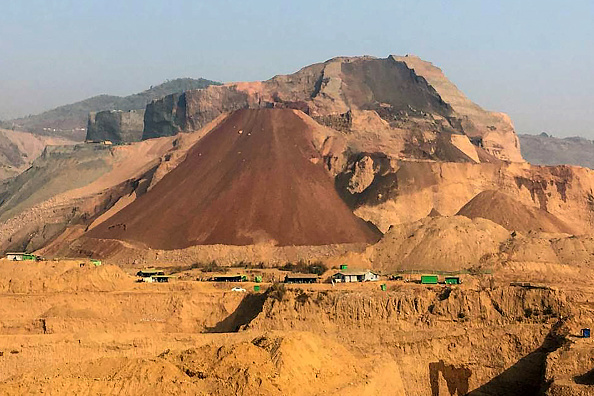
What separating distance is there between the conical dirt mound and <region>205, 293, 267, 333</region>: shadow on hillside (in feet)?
140

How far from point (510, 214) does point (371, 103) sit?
69.9 meters

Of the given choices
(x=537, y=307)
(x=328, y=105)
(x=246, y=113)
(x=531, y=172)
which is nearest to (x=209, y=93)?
(x=328, y=105)

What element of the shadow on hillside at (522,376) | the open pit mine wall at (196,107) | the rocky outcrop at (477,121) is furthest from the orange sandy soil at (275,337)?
the open pit mine wall at (196,107)

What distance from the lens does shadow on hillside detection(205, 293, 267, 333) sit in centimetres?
5950

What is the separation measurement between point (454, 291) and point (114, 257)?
193ft

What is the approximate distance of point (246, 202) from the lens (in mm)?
112062

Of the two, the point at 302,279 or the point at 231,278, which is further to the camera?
the point at 231,278

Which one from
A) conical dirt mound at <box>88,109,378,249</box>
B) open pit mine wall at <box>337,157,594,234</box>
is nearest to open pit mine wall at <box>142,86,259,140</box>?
conical dirt mound at <box>88,109,378,249</box>

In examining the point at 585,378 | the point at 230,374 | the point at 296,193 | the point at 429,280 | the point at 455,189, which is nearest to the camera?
the point at 230,374

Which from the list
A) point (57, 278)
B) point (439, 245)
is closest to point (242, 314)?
point (57, 278)

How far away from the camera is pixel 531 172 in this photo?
127 metres

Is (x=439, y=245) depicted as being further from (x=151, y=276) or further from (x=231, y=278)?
(x=151, y=276)

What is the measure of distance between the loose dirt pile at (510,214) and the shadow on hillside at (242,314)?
46235 millimetres

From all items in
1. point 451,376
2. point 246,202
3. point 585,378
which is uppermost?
point 246,202
